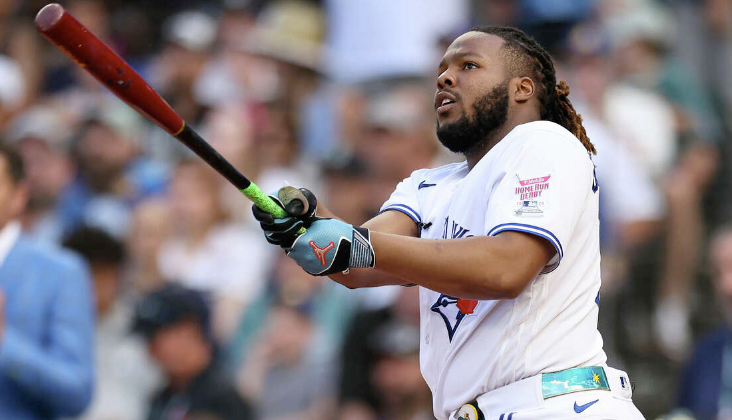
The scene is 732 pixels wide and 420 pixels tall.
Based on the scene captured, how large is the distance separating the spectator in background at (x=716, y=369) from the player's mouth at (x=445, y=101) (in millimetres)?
3953

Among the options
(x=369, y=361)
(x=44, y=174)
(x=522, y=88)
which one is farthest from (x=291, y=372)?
(x=522, y=88)

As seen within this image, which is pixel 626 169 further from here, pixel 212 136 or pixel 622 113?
pixel 212 136

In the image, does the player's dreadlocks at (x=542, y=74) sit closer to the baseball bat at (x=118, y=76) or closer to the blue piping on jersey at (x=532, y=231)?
the blue piping on jersey at (x=532, y=231)

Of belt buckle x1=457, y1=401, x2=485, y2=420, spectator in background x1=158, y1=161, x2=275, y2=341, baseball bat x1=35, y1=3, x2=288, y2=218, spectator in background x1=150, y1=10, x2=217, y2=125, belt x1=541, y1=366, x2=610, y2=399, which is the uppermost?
spectator in background x1=150, y1=10, x2=217, y2=125

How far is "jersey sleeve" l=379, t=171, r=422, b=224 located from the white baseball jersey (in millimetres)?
305

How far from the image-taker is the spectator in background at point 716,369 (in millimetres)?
7105

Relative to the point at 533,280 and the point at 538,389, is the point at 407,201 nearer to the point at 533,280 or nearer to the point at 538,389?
the point at 533,280

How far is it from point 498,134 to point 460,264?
0.80m

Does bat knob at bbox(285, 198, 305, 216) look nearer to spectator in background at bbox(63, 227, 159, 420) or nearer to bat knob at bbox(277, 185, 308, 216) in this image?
bat knob at bbox(277, 185, 308, 216)

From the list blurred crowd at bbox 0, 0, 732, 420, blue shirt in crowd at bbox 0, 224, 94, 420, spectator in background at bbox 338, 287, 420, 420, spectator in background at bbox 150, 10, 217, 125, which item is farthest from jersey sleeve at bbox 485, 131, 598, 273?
spectator in background at bbox 150, 10, 217, 125

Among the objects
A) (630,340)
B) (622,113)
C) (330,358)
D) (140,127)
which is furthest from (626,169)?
(140,127)

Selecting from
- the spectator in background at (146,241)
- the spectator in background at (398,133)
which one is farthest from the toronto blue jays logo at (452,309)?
the spectator in background at (146,241)

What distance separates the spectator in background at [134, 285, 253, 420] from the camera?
7027 millimetres

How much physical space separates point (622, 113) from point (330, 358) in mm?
3590
